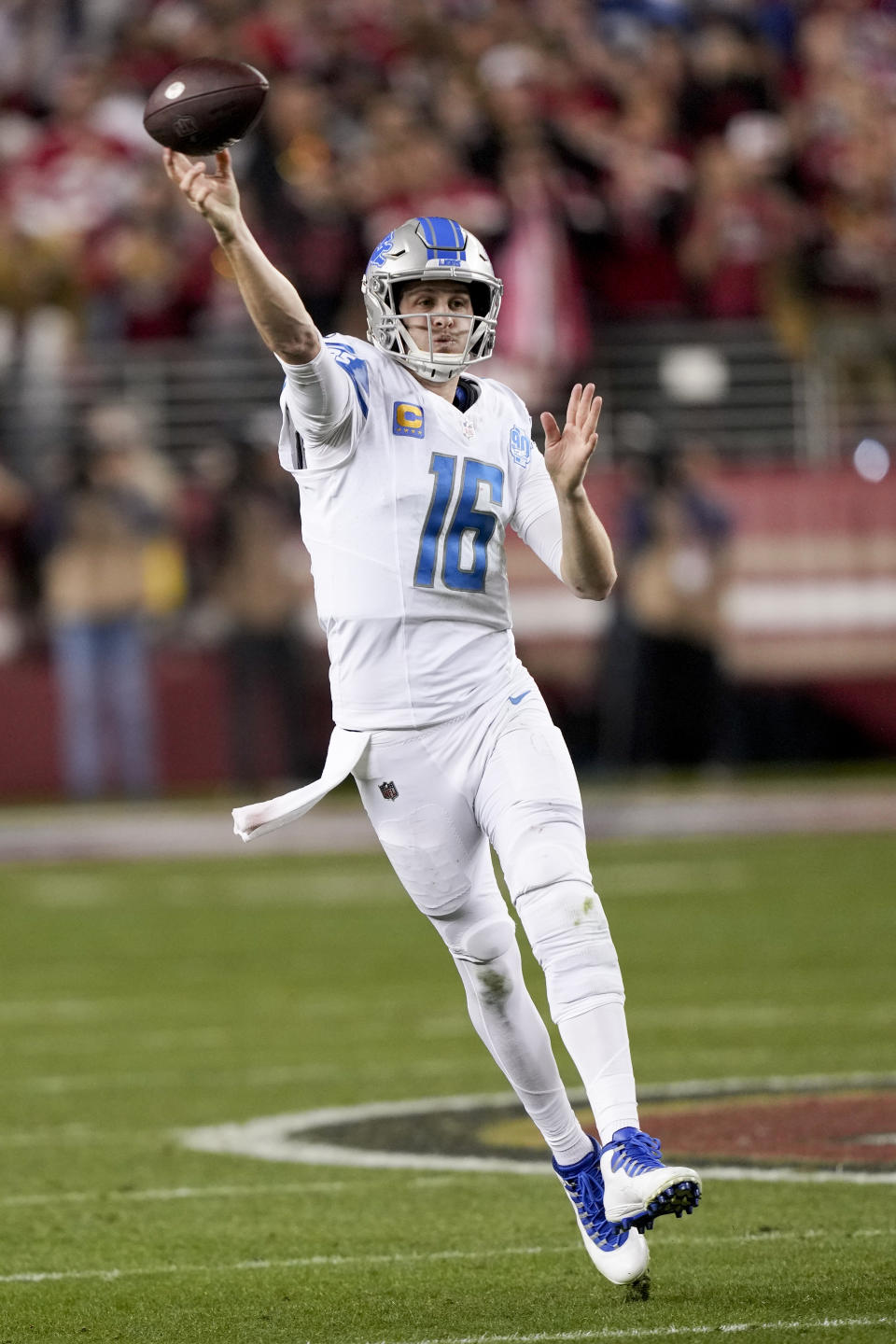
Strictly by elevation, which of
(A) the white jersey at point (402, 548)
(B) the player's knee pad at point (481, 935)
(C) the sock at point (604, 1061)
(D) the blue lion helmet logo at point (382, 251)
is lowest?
(C) the sock at point (604, 1061)

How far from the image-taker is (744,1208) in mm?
5641

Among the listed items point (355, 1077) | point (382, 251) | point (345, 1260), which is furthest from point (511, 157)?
point (345, 1260)

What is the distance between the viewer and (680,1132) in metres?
6.51

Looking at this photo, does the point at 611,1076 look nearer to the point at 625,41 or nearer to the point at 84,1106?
the point at 84,1106

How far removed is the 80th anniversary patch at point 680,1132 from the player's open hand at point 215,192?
9.02ft

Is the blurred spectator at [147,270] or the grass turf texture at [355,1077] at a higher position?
the blurred spectator at [147,270]

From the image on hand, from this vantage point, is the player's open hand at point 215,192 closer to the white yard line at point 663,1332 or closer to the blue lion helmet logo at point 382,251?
the blue lion helmet logo at point 382,251

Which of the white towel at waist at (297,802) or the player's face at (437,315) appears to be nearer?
the white towel at waist at (297,802)

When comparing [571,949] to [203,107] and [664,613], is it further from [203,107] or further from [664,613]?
[664,613]

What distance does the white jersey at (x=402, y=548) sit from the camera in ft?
16.6

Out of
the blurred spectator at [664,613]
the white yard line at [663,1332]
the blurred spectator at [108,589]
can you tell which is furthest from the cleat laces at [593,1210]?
the blurred spectator at [108,589]

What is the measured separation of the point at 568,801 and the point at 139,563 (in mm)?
11218

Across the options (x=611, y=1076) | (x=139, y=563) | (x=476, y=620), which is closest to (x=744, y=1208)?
(x=611, y=1076)

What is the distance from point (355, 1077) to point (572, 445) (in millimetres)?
3445
